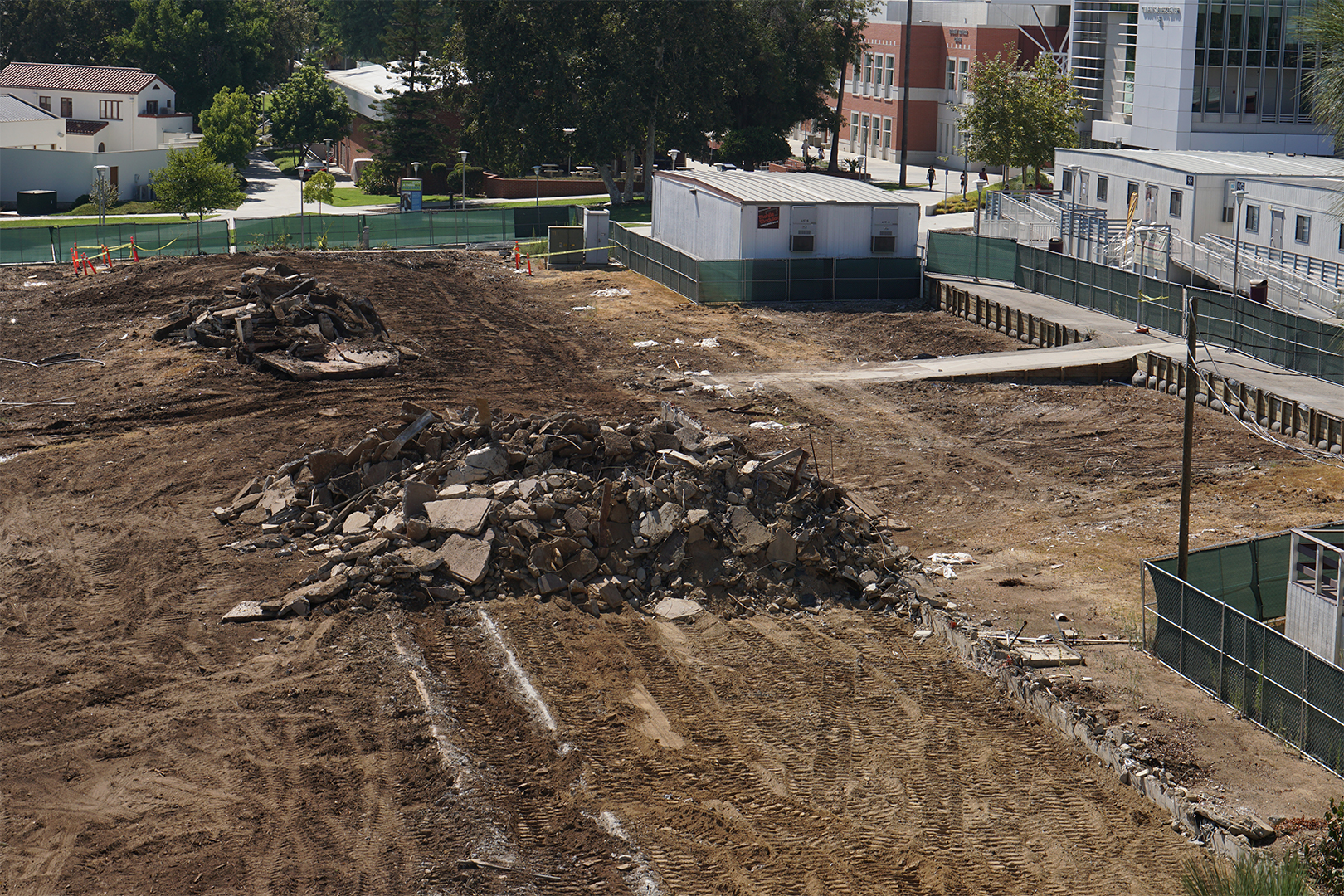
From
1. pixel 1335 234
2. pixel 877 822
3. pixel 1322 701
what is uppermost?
pixel 1335 234

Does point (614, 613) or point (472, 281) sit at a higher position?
point (472, 281)

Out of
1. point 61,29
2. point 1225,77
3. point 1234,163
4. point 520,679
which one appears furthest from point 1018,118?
point 61,29

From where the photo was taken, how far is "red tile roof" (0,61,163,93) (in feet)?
311

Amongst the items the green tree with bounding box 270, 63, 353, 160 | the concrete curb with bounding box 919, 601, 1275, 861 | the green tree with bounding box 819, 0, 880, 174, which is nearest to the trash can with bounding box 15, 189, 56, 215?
the green tree with bounding box 270, 63, 353, 160

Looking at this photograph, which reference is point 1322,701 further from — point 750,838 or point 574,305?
point 574,305

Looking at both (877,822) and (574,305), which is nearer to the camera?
(877,822)

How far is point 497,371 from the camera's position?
127ft

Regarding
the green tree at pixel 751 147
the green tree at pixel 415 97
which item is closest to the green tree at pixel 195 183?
the green tree at pixel 415 97

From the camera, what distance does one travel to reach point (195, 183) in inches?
2768

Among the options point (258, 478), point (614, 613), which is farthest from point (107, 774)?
point (258, 478)

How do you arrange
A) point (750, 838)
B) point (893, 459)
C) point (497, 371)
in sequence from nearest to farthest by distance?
point (750, 838)
point (893, 459)
point (497, 371)

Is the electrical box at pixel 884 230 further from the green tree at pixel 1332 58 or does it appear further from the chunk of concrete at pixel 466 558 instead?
the chunk of concrete at pixel 466 558

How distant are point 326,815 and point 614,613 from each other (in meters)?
6.74

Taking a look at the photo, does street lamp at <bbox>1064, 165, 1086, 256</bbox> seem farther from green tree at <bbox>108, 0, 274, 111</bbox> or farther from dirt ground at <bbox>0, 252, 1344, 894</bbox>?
green tree at <bbox>108, 0, 274, 111</bbox>
